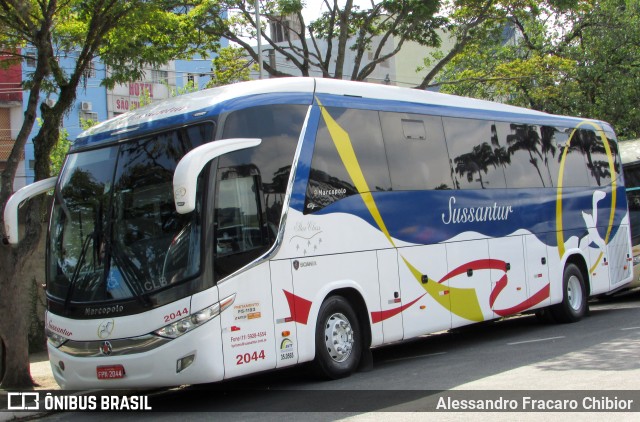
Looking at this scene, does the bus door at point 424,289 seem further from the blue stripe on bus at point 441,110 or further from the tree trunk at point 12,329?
the tree trunk at point 12,329

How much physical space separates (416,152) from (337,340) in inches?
134

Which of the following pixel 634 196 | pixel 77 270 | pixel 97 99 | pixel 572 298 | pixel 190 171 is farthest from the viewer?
pixel 97 99

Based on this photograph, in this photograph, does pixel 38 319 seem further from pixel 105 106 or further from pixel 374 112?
pixel 105 106

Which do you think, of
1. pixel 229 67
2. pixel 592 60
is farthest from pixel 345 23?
pixel 592 60

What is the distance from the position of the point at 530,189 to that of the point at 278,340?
7.35 metres

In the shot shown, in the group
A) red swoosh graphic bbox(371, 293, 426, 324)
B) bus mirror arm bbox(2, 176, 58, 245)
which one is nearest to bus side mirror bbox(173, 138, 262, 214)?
bus mirror arm bbox(2, 176, 58, 245)

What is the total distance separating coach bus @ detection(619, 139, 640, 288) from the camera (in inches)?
757

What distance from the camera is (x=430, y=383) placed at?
9.44 metres

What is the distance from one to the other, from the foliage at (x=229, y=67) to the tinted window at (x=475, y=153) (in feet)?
33.0

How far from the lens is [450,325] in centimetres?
1236

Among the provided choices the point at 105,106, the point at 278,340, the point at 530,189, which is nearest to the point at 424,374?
the point at 278,340

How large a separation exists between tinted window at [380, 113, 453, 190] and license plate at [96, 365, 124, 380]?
474 centimetres

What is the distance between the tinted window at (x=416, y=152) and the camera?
1167 centimetres

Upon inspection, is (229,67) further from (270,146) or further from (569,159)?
(270,146)
